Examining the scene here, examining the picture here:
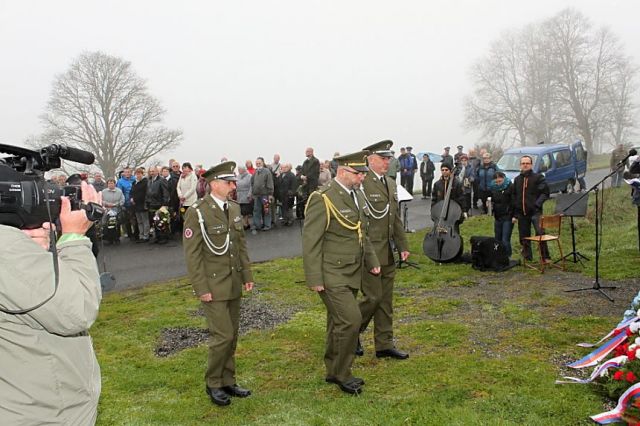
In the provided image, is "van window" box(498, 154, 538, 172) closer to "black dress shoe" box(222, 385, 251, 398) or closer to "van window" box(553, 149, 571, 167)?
"van window" box(553, 149, 571, 167)

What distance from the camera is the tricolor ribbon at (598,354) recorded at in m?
5.42

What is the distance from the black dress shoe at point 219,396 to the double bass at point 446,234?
21.3 ft

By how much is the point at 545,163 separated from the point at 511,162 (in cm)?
115

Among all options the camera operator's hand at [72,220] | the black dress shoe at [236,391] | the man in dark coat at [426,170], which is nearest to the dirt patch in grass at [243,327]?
the black dress shoe at [236,391]

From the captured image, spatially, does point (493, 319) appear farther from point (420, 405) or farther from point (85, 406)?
point (85, 406)

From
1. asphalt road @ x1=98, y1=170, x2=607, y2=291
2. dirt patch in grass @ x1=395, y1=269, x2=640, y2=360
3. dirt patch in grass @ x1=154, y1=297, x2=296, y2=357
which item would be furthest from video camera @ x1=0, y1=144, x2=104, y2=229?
asphalt road @ x1=98, y1=170, x2=607, y2=291

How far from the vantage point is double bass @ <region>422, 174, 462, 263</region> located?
10766 millimetres

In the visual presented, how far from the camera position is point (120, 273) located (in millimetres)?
12094

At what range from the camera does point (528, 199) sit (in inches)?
420

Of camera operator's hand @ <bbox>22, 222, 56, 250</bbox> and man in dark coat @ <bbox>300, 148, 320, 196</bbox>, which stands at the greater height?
man in dark coat @ <bbox>300, 148, 320, 196</bbox>

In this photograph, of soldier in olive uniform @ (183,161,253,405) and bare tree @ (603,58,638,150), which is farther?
bare tree @ (603,58,638,150)

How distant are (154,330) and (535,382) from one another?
201 inches

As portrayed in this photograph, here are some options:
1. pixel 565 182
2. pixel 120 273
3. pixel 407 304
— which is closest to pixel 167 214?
pixel 120 273

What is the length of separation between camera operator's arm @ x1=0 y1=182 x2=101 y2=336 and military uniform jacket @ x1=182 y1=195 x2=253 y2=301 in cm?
298
